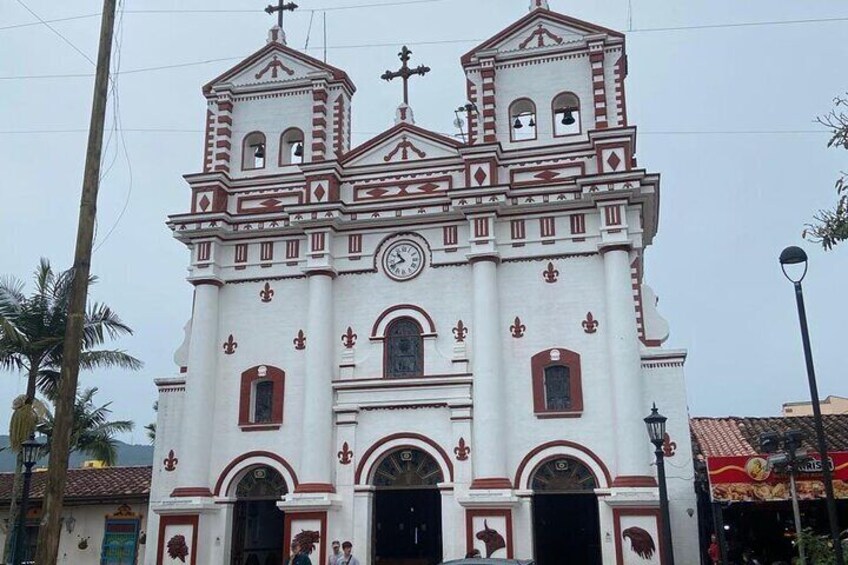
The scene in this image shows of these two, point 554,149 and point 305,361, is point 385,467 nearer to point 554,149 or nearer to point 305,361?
point 305,361

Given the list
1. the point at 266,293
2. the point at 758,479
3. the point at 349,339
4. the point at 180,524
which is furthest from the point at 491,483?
the point at 266,293

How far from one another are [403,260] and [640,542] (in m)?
9.60

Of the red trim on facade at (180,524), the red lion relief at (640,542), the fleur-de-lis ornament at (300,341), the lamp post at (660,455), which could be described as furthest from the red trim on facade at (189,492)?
the lamp post at (660,455)

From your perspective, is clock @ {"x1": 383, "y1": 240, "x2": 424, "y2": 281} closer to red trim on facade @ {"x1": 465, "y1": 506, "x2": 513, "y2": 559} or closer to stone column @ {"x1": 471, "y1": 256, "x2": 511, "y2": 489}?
stone column @ {"x1": 471, "y1": 256, "x2": 511, "y2": 489}

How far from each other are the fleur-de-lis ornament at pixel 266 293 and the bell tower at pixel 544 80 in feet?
23.4

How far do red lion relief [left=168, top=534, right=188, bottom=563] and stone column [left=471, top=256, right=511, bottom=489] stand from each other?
Result: 25.4 feet

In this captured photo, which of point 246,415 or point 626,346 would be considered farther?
point 246,415

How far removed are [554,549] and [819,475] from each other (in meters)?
9.23

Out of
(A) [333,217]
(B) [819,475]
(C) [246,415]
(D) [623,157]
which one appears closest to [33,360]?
(C) [246,415]

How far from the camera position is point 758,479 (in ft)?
65.4

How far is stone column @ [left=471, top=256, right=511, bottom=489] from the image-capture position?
2188 cm

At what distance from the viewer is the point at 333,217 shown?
80.9ft

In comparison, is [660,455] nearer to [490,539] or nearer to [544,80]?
[490,539]

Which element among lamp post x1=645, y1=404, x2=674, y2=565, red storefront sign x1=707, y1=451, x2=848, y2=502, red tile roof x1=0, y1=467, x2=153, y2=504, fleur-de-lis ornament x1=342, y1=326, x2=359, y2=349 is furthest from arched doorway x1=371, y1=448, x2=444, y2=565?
lamp post x1=645, y1=404, x2=674, y2=565
